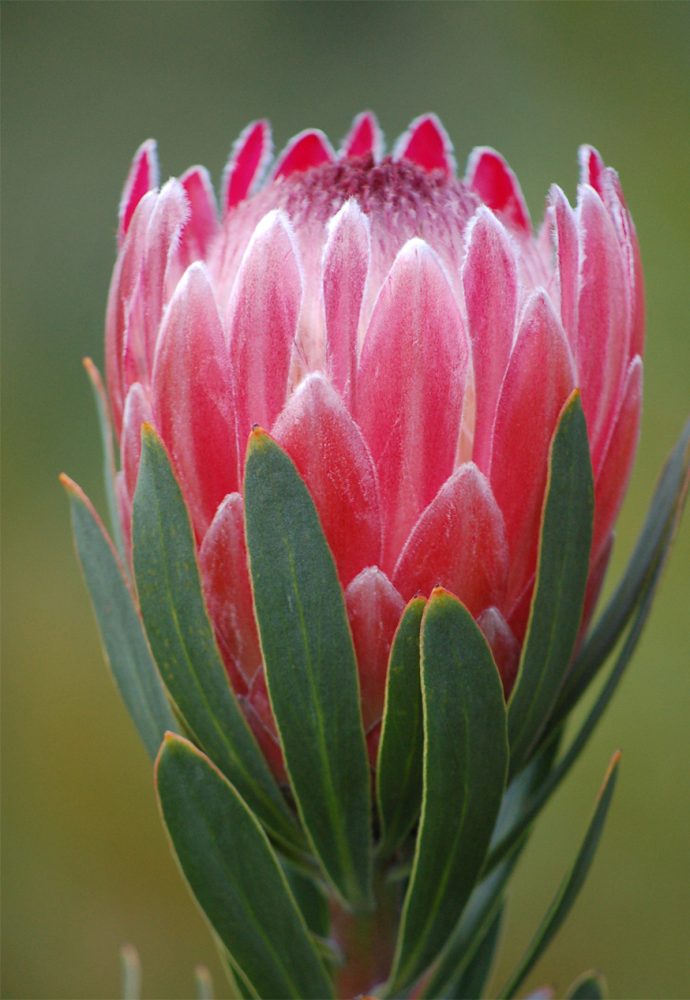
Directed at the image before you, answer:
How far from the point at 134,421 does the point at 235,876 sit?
11.2 inches

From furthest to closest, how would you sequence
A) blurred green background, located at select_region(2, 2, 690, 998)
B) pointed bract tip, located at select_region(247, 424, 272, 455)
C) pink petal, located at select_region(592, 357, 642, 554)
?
1. blurred green background, located at select_region(2, 2, 690, 998)
2. pink petal, located at select_region(592, 357, 642, 554)
3. pointed bract tip, located at select_region(247, 424, 272, 455)

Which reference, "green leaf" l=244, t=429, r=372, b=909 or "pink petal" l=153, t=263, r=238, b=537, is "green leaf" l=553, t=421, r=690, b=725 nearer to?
"green leaf" l=244, t=429, r=372, b=909

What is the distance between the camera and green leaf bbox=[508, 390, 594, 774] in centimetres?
61

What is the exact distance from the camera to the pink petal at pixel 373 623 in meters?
0.62

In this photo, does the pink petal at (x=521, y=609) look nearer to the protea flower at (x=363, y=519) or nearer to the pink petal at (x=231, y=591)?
the protea flower at (x=363, y=519)

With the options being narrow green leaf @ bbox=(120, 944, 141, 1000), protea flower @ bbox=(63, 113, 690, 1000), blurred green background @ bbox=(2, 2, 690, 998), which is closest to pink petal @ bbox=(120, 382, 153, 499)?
protea flower @ bbox=(63, 113, 690, 1000)

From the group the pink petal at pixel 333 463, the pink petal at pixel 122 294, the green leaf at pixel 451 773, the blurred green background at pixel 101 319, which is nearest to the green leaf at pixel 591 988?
the green leaf at pixel 451 773

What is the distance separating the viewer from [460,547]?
613 mm

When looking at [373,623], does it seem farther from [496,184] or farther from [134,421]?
[496,184]

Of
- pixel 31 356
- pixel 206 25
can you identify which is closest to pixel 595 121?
pixel 206 25

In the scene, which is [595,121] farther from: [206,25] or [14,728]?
[14,728]

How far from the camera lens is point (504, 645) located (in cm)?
66

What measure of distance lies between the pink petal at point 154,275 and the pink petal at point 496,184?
9.2 inches

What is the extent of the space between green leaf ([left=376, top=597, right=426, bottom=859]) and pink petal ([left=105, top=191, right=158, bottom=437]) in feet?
0.78
